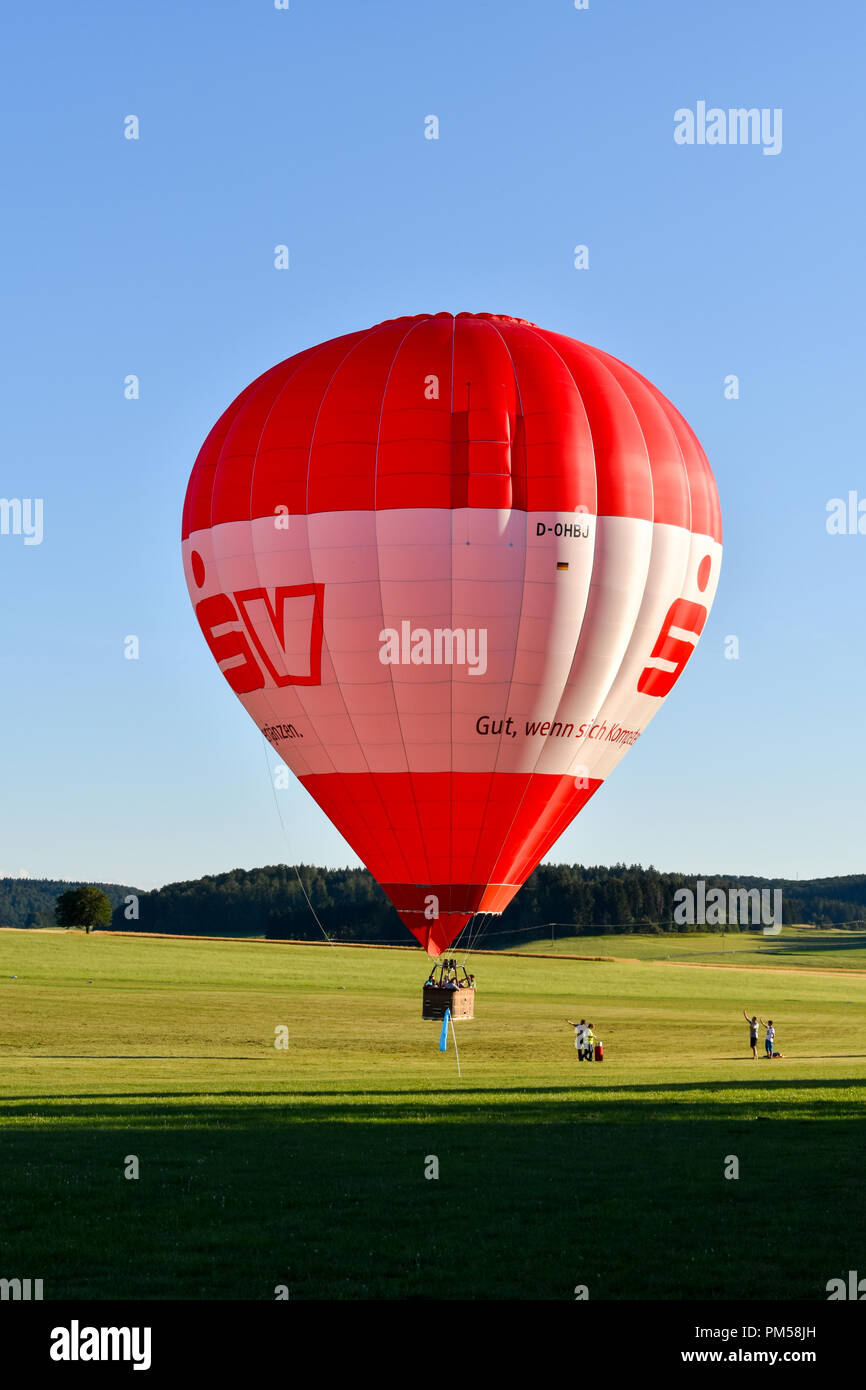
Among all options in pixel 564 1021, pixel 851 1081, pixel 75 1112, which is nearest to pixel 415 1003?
pixel 564 1021

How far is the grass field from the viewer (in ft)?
46.0

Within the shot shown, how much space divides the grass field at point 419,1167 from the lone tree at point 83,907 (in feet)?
220

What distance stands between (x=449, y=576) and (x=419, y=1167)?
15.9 meters

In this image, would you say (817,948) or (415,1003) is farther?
(817,948)

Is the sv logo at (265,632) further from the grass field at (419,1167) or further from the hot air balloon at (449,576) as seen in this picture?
the grass field at (419,1167)

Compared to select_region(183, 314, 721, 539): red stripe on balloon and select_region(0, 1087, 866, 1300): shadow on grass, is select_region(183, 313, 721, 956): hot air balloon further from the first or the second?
select_region(0, 1087, 866, 1300): shadow on grass

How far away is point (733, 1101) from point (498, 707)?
10442 millimetres

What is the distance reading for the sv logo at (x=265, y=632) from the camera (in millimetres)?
34062

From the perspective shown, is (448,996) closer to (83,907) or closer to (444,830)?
(444,830)

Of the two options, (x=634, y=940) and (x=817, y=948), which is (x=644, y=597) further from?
(x=817, y=948)

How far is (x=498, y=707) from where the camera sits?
112 feet

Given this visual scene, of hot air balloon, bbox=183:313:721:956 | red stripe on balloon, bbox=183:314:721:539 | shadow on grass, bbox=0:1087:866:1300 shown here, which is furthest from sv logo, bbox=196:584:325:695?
shadow on grass, bbox=0:1087:866:1300

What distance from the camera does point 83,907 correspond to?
118125mm

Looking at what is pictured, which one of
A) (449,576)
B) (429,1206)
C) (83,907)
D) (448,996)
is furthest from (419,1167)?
(83,907)
